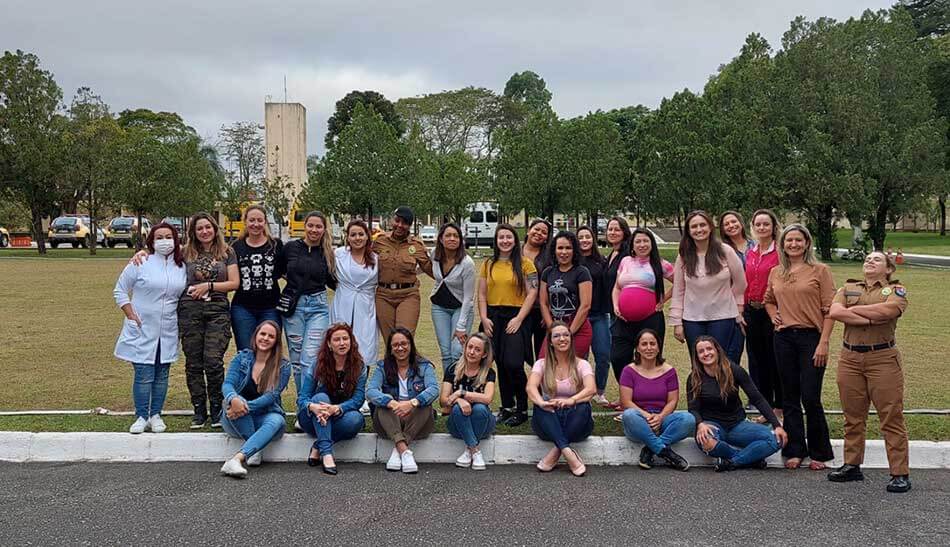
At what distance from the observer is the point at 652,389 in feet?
19.4

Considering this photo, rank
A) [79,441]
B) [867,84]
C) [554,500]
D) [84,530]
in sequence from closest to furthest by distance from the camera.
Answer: [84,530], [554,500], [79,441], [867,84]

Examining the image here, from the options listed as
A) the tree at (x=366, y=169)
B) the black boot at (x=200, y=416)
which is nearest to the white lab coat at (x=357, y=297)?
the black boot at (x=200, y=416)

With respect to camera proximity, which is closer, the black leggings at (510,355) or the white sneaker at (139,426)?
the white sneaker at (139,426)

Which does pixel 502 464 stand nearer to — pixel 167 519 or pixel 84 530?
pixel 167 519

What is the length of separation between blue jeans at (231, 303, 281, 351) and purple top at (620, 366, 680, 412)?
2918 mm

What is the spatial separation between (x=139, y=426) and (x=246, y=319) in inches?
44.8

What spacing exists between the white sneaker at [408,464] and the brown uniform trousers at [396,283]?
136cm

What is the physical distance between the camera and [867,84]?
94.9 ft

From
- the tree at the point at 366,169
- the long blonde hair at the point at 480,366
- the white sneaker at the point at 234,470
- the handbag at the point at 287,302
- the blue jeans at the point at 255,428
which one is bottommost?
the white sneaker at the point at 234,470

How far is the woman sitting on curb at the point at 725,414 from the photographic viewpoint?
18.4ft

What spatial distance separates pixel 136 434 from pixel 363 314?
1951 millimetres

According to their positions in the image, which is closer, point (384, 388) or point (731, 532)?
point (731, 532)

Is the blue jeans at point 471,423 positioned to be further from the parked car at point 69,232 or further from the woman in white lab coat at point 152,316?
the parked car at point 69,232

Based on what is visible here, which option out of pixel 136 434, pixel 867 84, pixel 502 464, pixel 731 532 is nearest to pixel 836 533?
pixel 731 532
